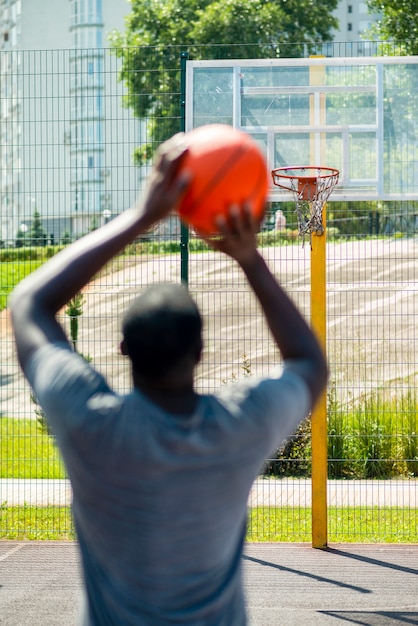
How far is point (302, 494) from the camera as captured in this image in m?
9.91

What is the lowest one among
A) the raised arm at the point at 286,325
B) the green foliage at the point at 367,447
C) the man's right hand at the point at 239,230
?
the green foliage at the point at 367,447

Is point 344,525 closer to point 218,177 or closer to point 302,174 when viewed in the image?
point 302,174

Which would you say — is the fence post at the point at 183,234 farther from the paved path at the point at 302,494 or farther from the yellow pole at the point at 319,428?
the paved path at the point at 302,494

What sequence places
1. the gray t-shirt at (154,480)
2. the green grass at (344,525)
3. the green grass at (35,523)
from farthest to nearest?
1. the green grass at (35,523)
2. the green grass at (344,525)
3. the gray t-shirt at (154,480)

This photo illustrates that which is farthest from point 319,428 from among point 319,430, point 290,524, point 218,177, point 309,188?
point 218,177

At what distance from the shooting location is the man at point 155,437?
6.39 feet

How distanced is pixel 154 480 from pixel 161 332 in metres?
0.31

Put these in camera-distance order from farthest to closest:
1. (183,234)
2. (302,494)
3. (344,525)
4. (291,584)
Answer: (302,494)
(344,525)
(183,234)
(291,584)

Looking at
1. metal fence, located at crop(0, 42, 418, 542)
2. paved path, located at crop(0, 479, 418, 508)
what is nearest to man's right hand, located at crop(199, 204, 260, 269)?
metal fence, located at crop(0, 42, 418, 542)

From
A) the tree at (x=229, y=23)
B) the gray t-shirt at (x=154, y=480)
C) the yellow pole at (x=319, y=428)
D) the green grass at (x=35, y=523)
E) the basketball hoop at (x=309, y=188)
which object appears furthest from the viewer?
the tree at (x=229, y=23)

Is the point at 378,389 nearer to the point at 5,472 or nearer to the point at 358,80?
the point at 358,80

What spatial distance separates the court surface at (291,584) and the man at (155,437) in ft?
13.4

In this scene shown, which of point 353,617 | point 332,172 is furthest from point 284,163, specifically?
point 353,617

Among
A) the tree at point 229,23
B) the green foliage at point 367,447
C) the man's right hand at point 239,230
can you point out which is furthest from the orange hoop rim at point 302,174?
the tree at point 229,23
